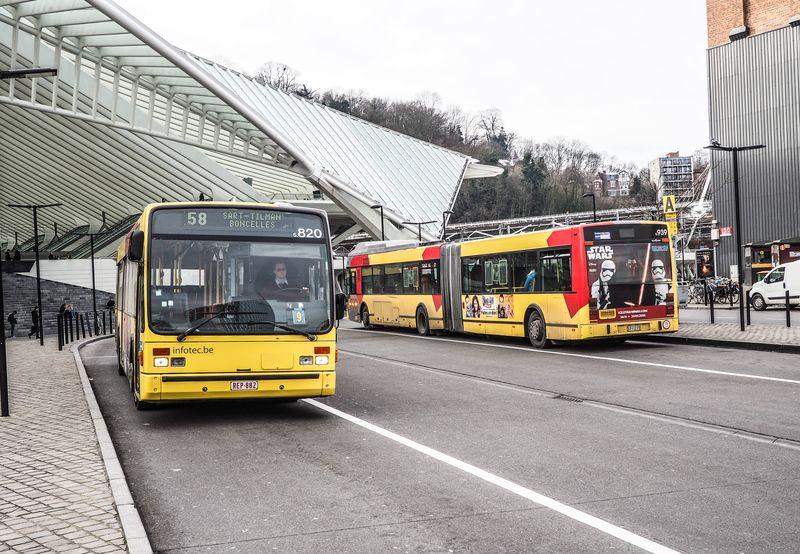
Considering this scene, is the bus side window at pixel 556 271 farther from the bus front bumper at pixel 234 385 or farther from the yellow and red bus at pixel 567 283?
the bus front bumper at pixel 234 385

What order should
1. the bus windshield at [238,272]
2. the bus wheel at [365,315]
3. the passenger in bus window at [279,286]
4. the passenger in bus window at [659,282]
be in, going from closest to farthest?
the bus windshield at [238,272]
the passenger in bus window at [279,286]
the passenger in bus window at [659,282]
the bus wheel at [365,315]

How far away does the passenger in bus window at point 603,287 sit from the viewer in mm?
18547

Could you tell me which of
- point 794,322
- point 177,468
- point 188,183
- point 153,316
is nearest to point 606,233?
point 794,322

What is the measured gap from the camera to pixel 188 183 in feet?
185

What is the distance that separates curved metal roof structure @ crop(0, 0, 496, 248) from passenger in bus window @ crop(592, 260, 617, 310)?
21.8 meters

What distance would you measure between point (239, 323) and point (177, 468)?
252cm

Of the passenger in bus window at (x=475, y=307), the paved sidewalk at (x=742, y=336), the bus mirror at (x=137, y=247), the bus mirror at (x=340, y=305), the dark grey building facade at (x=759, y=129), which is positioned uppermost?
the dark grey building facade at (x=759, y=129)

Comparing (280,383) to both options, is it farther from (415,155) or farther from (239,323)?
(415,155)

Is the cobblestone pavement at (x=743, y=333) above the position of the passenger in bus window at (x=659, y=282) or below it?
below

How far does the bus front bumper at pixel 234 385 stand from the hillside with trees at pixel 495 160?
3844 inches

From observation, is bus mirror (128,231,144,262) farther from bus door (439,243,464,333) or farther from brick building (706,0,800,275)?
brick building (706,0,800,275)

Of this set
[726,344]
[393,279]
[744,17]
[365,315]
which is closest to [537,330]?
[726,344]

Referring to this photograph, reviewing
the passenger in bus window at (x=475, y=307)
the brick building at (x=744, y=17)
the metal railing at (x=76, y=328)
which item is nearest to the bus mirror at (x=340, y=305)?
the passenger in bus window at (x=475, y=307)

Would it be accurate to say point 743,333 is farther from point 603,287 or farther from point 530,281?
point 530,281
